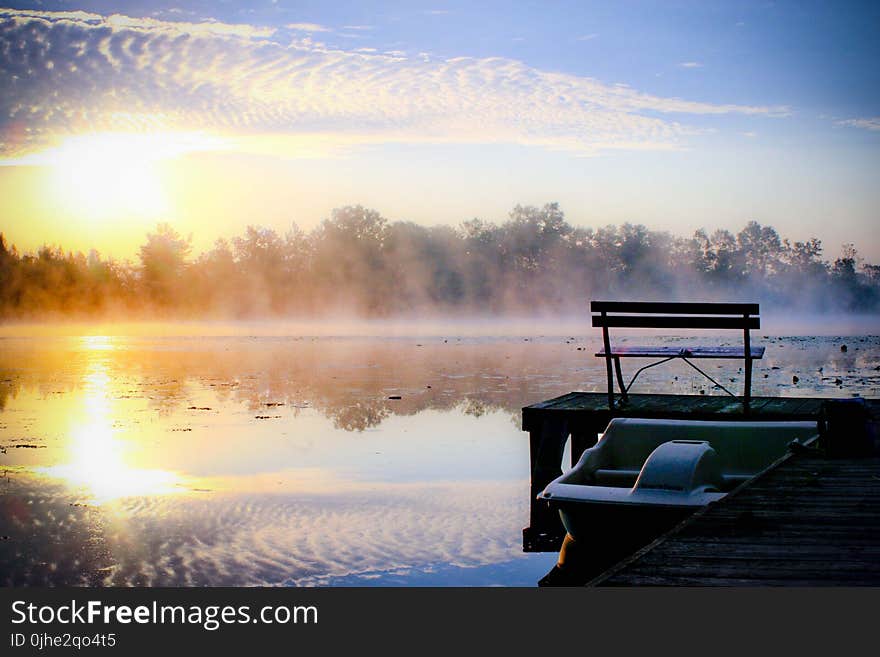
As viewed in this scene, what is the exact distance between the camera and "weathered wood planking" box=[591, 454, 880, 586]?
10.8 feet

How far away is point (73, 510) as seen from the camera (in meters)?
7.29

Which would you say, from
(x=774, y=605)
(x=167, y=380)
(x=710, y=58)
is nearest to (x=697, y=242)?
(x=710, y=58)

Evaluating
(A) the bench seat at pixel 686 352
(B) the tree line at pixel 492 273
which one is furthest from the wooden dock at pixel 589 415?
(B) the tree line at pixel 492 273

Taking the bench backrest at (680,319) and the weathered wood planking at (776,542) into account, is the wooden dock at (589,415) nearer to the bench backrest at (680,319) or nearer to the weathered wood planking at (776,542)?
the bench backrest at (680,319)

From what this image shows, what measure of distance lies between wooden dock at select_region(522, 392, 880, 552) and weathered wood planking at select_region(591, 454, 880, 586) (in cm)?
247

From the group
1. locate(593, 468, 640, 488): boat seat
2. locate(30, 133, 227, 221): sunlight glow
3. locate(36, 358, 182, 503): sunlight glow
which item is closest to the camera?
locate(593, 468, 640, 488): boat seat

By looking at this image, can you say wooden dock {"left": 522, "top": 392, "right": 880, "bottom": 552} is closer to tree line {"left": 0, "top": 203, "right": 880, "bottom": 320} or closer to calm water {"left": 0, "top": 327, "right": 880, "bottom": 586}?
calm water {"left": 0, "top": 327, "right": 880, "bottom": 586}

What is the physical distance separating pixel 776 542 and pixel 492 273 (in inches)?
2136

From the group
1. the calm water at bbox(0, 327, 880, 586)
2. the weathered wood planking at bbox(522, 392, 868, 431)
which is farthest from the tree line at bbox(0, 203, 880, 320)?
the weathered wood planking at bbox(522, 392, 868, 431)

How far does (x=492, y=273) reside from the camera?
5781 cm

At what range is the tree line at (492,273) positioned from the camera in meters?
56.3

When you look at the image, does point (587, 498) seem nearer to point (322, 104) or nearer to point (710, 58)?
point (710, 58)

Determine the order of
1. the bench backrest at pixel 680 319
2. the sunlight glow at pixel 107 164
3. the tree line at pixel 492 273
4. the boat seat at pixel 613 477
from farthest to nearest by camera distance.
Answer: the tree line at pixel 492 273 → the sunlight glow at pixel 107 164 → the bench backrest at pixel 680 319 → the boat seat at pixel 613 477

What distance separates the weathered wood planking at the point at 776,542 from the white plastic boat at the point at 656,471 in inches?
24.2
